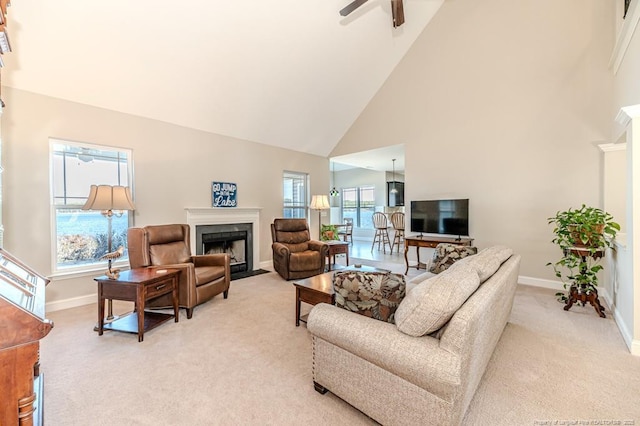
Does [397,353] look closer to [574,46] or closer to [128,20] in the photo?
[128,20]

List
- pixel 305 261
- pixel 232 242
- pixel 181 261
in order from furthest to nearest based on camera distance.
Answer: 1. pixel 232 242
2. pixel 305 261
3. pixel 181 261

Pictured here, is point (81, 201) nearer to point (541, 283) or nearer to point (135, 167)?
point (135, 167)

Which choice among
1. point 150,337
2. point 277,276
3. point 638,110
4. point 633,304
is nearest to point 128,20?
point 150,337

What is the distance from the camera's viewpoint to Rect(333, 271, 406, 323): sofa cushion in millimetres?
1585

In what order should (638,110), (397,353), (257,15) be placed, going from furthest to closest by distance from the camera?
1. (257,15)
2. (638,110)
3. (397,353)

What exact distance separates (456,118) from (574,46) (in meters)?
1.66

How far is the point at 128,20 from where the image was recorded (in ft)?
9.73

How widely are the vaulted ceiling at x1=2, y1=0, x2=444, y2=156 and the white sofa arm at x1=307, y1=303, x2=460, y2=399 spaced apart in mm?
3663


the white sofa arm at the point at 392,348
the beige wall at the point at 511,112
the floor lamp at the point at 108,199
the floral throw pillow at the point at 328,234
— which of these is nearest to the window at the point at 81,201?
the floor lamp at the point at 108,199

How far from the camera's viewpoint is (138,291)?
251 cm

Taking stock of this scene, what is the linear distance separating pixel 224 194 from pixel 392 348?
432 centimetres

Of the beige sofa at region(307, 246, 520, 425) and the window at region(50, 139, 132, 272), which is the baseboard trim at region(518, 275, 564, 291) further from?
the window at region(50, 139, 132, 272)

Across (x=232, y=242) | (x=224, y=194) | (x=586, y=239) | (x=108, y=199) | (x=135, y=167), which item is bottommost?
(x=232, y=242)

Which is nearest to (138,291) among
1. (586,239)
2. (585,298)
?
(586,239)
